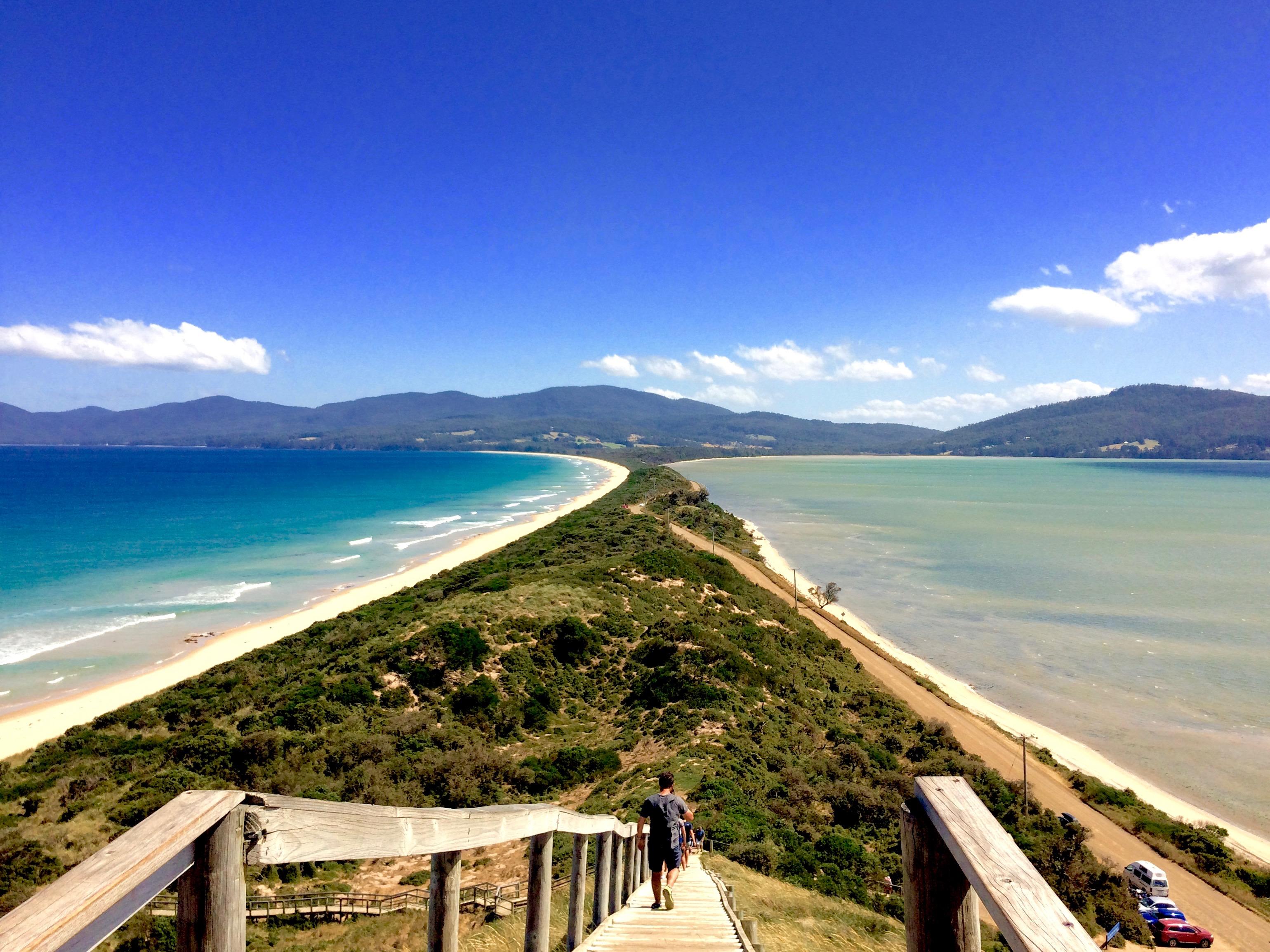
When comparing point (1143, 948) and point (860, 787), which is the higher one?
point (860, 787)

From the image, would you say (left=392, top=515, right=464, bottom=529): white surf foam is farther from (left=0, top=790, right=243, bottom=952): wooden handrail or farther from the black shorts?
(left=0, top=790, right=243, bottom=952): wooden handrail

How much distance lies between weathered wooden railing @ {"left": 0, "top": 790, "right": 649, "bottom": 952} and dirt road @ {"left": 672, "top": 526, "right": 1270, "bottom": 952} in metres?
22.6

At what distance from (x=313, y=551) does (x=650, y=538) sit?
3305 centimetres

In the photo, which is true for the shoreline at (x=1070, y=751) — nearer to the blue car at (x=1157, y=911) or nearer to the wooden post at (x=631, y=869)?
the blue car at (x=1157, y=911)

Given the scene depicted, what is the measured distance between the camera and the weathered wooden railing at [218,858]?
1353mm

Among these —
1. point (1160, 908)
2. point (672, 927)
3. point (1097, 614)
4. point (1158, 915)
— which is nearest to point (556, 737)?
point (672, 927)

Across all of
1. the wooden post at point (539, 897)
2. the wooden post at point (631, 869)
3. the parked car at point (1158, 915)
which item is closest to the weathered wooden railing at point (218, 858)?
the wooden post at point (539, 897)

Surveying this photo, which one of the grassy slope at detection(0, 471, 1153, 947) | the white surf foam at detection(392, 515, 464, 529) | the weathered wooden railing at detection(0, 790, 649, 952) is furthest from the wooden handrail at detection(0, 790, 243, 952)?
the white surf foam at detection(392, 515, 464, 529)

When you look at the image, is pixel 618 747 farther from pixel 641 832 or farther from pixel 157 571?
pixel 157 571

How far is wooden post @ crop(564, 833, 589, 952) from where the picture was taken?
200 inches

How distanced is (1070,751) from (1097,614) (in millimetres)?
26941

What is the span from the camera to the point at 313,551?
62.0m

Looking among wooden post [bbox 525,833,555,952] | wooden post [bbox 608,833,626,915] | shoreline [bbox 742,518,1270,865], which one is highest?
wooden post [bbox 525,833,555,952]

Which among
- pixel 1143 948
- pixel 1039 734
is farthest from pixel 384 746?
pixel 1039 734
